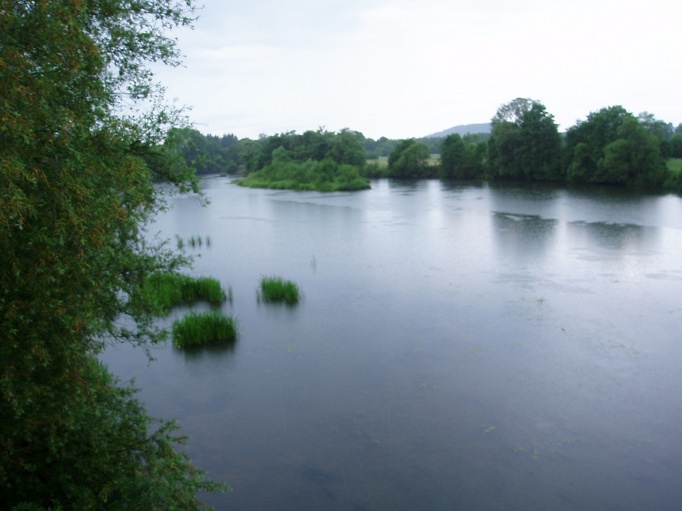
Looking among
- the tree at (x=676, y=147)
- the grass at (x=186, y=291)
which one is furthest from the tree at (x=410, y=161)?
the grass at (x=186, y=291)

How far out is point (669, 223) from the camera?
22.9 m

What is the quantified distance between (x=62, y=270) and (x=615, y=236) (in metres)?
20.3

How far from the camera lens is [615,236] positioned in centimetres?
2014

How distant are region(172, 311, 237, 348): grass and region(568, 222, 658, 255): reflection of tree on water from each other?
41.8 ft

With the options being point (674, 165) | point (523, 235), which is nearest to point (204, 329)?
point (523, 235)

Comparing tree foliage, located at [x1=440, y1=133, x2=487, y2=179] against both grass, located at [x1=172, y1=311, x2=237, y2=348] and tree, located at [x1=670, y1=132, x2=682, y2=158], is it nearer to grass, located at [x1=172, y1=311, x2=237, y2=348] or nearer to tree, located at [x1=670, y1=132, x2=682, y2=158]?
tree, located at [x1=670, y1=132, x2=682, y2=158]

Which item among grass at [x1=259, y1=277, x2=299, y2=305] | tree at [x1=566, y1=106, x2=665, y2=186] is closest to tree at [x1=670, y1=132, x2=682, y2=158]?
tree at [x1=566, y1=106, x2=665, y2=186]

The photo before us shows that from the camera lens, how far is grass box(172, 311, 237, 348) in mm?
10125

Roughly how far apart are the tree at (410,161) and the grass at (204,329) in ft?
183

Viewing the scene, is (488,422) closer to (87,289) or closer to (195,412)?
(195,412)

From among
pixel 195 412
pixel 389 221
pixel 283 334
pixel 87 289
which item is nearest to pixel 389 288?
pixel 283 334

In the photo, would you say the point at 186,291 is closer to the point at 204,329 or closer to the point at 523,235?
the point at 204,329

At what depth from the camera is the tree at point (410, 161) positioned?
64.2 metres

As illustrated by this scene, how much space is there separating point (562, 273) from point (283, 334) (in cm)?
821
